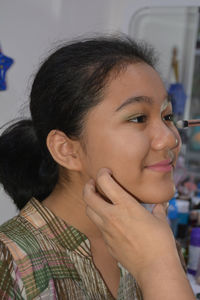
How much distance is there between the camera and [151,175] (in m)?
0.75

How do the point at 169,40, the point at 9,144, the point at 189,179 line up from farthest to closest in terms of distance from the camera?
1. the point at 169,40
2. the point at 189,179
3. the point at 9,144

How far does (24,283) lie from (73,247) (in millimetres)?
160

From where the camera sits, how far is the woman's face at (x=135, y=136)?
2.40ft

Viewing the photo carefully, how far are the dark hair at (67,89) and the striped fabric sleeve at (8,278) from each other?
0.29 m

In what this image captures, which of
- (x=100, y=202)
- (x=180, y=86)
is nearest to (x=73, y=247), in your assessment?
(x=100, y=202)

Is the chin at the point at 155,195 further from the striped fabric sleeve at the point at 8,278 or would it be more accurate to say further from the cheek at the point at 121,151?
the striped fabric sleeve at the point at 8,278

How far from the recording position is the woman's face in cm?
73

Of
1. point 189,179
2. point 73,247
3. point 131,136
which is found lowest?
point 189,179

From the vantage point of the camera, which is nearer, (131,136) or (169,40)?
(131,136)

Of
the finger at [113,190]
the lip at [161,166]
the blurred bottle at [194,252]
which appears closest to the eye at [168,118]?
the lip at [161,166]

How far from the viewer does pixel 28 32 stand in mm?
1176

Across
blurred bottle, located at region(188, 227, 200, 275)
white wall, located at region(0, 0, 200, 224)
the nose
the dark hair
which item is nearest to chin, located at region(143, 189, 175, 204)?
the nose

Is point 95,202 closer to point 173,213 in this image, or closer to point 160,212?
point 160,212

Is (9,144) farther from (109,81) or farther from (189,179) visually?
(189,179)
